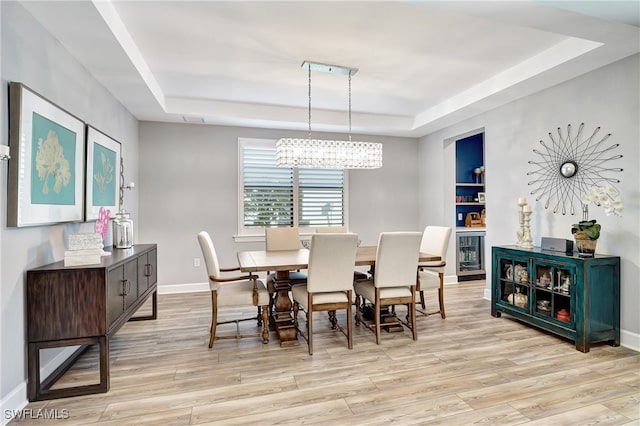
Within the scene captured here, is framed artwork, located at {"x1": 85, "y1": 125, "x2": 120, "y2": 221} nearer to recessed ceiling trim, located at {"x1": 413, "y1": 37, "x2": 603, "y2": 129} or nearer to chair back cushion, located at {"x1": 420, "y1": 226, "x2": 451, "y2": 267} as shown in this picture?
chair back cushion, located at {"x1": 420, "y1": 226, "x2": 451, "y2": 267}

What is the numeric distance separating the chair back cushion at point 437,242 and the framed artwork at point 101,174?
124 inches

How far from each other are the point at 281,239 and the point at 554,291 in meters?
2.86

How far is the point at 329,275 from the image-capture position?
9.49 ft

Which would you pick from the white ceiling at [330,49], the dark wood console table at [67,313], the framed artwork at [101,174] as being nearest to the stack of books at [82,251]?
the dark wood console table at [67,313]

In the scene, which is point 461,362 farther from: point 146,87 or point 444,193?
point 146,87

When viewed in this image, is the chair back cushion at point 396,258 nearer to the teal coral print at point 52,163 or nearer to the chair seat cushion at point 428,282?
the chair seat cushion at point 428,282

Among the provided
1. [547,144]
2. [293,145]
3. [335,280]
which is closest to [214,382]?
[335,280]

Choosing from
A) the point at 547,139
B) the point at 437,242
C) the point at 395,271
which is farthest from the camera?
the point at 437,242

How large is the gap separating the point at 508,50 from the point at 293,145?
219 centimetres

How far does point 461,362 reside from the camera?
8.90 ft

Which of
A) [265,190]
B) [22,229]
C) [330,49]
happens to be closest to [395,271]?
[330,49]

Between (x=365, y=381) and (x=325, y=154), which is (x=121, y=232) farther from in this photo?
(x=365, y=381)

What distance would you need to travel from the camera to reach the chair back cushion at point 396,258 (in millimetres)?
3012

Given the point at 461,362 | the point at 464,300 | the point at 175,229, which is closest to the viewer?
the point at 461,362
